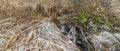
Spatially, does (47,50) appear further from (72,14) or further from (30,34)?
(72,14)

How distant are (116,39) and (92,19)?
29 centimetres

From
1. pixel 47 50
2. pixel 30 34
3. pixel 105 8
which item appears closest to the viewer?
pixel 47 50

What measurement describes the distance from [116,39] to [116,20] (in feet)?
0.81

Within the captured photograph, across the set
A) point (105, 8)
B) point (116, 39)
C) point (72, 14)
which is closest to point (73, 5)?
point (72, 14)

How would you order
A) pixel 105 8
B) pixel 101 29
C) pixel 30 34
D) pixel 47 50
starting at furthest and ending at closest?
pixel 105 8, pixel 101 29, pixel 30 34, pixel 47 50

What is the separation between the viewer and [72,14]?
274cm

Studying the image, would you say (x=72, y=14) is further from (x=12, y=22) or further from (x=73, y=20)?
(x=12, y=22)

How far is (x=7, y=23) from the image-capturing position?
8.75 feet

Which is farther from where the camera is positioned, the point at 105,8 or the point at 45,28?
the point at 105,8

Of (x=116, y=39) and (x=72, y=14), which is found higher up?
(x=72, y=14)

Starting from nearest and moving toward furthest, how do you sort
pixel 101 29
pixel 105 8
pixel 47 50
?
pixel 47 50
pixel 101 29
pixel 105 8

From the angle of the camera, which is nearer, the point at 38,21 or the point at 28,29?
the point at 28,29

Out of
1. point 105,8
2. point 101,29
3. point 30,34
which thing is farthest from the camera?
point 105,8

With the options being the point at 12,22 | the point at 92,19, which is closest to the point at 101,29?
the point at 92,19
